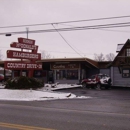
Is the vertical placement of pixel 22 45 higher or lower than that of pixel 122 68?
higher

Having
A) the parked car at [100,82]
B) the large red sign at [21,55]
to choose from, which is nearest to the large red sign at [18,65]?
the large red sign at [21,55]

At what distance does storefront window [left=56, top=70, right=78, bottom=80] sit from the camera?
3886cm

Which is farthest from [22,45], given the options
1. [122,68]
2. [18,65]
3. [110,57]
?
[110,57]

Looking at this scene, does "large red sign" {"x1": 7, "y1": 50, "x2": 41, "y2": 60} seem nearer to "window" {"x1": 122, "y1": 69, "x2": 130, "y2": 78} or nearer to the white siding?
the white siding

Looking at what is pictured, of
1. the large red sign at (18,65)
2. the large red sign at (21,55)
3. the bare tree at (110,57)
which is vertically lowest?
the large red sign at (18,65)

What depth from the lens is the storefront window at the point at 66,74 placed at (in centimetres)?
3886

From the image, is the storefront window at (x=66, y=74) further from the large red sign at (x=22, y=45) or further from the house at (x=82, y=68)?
the large red sign at (x=22, y=45)

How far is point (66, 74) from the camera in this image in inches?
1554

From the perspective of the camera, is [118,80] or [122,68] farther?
[118,80]

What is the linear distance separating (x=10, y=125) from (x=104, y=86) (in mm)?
22556

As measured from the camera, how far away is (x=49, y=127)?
8.30 m

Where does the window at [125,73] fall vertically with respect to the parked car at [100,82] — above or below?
above

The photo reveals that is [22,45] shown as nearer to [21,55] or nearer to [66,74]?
[21,55]

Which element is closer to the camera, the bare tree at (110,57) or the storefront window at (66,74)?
the storefront window at (66,74)
